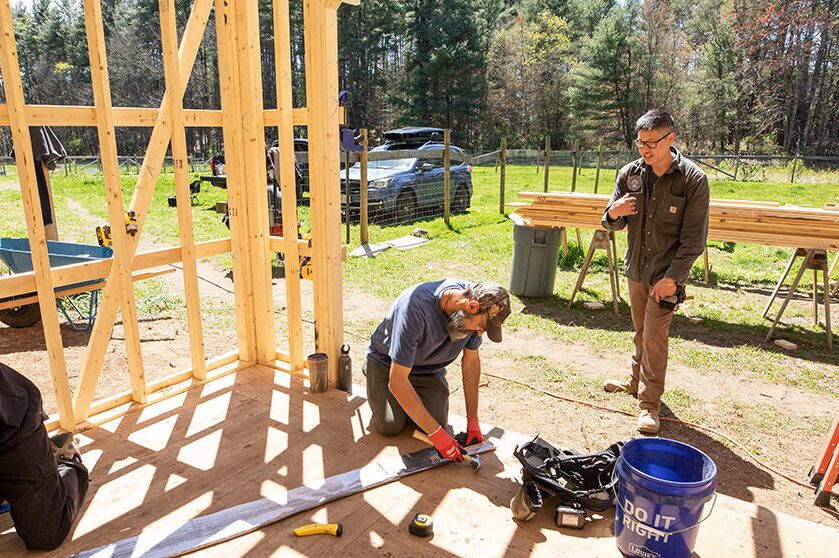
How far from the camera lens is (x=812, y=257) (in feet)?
18.3

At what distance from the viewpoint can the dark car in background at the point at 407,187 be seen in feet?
35.6

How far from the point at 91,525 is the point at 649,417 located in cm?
356

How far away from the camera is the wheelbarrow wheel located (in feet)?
17.5

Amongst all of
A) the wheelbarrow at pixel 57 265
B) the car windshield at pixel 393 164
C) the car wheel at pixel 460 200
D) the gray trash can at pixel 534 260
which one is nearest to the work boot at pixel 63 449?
the wheelbarrow at pixel 57 265

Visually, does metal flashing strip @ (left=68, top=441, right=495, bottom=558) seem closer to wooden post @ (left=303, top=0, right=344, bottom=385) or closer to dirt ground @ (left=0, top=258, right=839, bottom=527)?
dirt ground @ (left=0, top=258, right=839, bottom=527)

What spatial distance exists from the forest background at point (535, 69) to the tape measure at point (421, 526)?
34.1 metres

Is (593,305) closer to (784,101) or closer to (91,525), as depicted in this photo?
(91,525)

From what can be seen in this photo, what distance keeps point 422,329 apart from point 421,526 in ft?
3.32

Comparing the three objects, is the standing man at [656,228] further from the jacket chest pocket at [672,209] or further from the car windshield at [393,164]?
the car windshield at [393,164]

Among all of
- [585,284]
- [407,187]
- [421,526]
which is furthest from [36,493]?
[407,187]

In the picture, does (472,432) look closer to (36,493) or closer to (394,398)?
(394,398)

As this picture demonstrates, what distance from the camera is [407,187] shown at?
11.2 metres

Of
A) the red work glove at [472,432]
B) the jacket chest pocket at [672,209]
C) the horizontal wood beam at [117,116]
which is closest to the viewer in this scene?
the horizontal wood beam at [117,116]

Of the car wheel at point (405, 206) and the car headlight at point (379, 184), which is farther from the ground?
the car headlight at point (379, 184)
